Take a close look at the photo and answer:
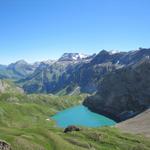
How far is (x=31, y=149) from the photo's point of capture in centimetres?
10438

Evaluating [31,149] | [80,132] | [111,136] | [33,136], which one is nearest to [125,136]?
[111,136]

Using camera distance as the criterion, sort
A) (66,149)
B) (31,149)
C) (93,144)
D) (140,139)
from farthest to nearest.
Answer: (140,139) → (93,144) → (66,149) → (31,149)

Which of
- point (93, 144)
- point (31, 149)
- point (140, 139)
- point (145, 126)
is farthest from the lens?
point (145, 126)

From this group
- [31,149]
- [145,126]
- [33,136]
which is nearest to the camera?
[31,149]

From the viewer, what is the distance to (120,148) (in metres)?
132

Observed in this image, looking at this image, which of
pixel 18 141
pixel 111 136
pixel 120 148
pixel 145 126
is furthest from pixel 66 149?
pixel 145 126

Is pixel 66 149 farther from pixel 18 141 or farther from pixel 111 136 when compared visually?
pixel 111 136

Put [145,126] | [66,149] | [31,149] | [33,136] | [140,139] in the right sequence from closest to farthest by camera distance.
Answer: [31,149] → [66,149] → [33,136] → [140,139] → [145,126]

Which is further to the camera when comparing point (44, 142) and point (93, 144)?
point (93, 144)

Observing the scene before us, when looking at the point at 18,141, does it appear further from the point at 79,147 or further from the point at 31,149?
the point at 79,147

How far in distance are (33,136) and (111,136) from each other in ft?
136

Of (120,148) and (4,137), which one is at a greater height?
(4,137)

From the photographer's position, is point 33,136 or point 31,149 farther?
point 33,136

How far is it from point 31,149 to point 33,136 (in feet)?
56.7
